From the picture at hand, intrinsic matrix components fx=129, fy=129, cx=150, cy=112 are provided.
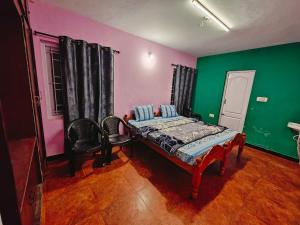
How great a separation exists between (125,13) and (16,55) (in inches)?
66.2

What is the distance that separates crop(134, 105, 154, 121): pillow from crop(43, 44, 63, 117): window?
161 cm

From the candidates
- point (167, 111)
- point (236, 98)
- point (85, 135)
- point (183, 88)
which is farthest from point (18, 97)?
point (236, 98)

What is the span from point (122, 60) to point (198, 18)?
1.70m

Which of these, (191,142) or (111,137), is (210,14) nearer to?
(191,142)

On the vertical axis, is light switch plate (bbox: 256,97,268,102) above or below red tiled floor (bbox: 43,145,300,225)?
above

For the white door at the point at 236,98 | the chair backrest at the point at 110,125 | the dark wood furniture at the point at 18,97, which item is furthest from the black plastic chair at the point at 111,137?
the white door at the point at 236,98

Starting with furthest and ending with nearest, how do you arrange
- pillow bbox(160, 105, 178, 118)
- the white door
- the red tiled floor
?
1. pillow bbox(160, 105, 178, 118)
2. the white door
3. the red tiled floor

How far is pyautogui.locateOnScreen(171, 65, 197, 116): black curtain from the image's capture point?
4.24 meters

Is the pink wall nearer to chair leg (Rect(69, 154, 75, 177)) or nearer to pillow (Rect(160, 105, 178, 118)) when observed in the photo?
pillow (Rect(160, 105, 178, 118))

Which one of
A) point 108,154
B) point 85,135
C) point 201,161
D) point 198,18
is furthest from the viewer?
point 85,135

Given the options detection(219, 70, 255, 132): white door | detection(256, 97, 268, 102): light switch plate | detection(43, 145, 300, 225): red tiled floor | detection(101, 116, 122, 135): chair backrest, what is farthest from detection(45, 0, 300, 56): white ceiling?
detection(43, 145, 300, 225): red tiled floor

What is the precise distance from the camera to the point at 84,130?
2.47 m

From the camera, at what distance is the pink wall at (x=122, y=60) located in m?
2.10

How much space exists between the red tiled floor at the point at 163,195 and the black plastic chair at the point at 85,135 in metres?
0.40
